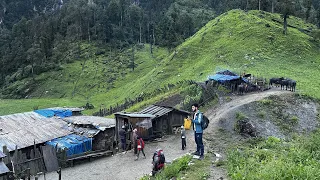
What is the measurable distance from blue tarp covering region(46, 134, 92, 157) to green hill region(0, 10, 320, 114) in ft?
43.3

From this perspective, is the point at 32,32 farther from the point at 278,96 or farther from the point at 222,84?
the point at 278,96

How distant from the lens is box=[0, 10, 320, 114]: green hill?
145 ft

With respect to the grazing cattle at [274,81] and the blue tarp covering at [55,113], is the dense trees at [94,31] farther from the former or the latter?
the blue tarp covering at [55,113]

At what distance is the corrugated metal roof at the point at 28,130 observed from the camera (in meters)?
23.1

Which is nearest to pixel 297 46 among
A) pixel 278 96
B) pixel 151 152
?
pixel 278 96

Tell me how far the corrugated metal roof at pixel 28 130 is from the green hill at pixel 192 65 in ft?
41.6

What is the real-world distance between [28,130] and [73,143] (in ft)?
13.2

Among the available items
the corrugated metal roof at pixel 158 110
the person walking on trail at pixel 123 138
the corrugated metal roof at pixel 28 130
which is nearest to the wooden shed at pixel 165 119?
the corrugated metal roof at pixel 158 110

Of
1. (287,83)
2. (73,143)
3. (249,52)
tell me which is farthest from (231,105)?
(249,52)

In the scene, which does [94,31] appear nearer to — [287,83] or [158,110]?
[287,83]

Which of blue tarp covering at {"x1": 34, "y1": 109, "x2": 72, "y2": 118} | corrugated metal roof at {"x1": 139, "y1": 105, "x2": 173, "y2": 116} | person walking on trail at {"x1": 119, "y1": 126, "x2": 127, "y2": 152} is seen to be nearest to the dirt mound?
corrugated metal roof at {"x1": 139, "y1": 105, "x2": 173, "y2": 116}

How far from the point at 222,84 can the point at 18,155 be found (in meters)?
20.5

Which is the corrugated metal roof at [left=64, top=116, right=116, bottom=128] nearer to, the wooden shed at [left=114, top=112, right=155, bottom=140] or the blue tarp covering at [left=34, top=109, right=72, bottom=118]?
the blue tarp covering at [left=34, top=109, right=72, bottom=118]

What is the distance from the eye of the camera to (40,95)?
72.2m
